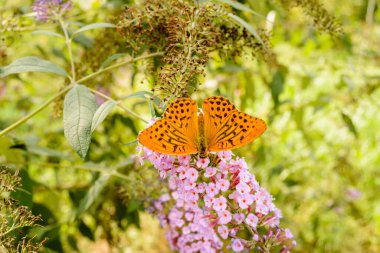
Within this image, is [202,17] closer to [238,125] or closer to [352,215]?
[238,125]

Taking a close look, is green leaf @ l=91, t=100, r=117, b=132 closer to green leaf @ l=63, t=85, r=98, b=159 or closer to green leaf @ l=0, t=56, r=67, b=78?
green leaf @ l=63, t=85, r=98, b=159

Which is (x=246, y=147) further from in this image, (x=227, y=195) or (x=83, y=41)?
(x=227, y=195)

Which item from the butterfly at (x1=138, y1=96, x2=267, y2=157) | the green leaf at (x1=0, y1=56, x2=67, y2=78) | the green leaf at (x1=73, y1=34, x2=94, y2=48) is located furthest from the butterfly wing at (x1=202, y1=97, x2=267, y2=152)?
the green leaf at (x1=73, y1=34, x2=94, y2=48)

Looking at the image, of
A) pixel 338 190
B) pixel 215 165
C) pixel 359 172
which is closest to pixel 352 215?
pixel 338 190

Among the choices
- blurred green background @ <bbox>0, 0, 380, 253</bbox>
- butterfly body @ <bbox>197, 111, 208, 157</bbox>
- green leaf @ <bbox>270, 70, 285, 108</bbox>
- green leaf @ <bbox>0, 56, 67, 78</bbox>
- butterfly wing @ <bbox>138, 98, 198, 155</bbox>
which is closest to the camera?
butterfly wing @ <bbox>138, 98, 198, 155</bbox>

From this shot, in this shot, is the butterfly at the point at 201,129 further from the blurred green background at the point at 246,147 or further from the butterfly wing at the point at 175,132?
the blurred green background at the point at 246,147

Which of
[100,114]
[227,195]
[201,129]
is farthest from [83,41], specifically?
[227,195]

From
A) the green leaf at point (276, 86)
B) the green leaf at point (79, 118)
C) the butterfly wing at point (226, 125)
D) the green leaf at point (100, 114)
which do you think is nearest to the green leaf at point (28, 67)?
the green leaf at point (79, 118)
